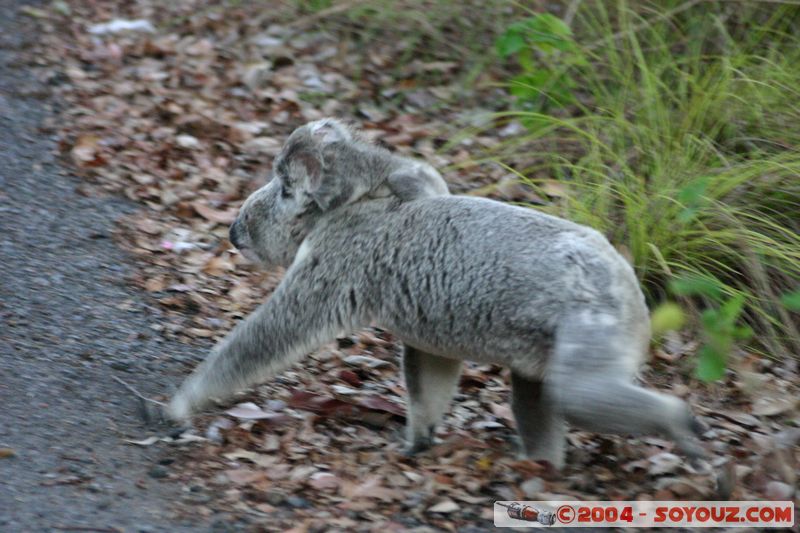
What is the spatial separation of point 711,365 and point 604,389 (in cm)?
94

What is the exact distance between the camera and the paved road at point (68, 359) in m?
3.92

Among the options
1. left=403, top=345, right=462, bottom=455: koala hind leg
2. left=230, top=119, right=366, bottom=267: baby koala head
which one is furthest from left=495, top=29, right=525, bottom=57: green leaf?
left=403, top=345, right=462, bottom=455: koala hind leg

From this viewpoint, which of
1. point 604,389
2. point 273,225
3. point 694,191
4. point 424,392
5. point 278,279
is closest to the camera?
point 604,389

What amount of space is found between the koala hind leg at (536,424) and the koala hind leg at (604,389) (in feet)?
1.85

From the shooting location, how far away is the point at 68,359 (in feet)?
16.5

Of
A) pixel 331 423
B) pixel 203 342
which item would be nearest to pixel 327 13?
pixel 203 342

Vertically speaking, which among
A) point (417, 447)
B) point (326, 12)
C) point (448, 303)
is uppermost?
point (326, 12)

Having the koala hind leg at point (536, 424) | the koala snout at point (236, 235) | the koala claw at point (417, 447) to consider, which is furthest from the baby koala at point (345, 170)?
the koala claw at point (417, 447)

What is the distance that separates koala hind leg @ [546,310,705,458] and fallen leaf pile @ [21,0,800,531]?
548mm

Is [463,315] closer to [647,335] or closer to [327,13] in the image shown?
[647,335]

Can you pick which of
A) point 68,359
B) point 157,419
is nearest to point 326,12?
point 68,359

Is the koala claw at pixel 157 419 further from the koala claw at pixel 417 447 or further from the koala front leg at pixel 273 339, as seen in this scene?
the koala claw at pixel 417 447

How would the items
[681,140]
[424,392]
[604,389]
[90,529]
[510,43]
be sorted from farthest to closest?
[510,43] < [681,140] < [424,392] < [604,389] < [90,529]

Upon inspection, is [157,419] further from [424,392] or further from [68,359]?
[424,392]
